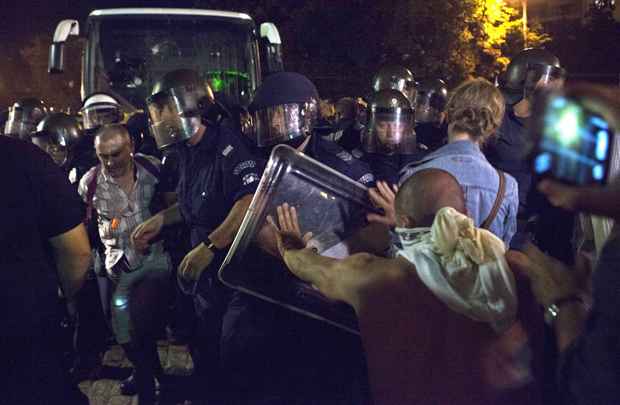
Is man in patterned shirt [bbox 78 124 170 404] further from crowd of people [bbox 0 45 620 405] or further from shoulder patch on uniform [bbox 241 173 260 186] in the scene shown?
shoulder patch on uniform [bbox 241 173 260 186]

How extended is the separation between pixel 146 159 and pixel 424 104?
3.56 metres

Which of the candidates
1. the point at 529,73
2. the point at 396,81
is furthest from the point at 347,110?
the point at 529,73

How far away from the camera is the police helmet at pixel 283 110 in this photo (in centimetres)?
346

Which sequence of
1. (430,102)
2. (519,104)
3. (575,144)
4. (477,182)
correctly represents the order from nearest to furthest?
(575,144), (477,182), (519,104), (430,102)

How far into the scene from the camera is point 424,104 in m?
6.77

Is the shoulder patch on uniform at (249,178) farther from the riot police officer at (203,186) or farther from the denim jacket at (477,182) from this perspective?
the denim jacket at (477,182)

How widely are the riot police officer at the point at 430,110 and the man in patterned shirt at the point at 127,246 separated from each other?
9.24ft

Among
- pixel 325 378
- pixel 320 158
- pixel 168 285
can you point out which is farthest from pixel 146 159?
pixel 325 378

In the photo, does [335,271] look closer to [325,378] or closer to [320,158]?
[320,158]

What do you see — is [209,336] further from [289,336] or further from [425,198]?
[425,198]

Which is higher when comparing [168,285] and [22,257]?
[22,257]

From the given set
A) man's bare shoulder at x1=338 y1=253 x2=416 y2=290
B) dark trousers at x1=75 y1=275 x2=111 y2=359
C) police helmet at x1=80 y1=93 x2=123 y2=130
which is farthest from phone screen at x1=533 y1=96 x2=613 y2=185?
police helmet at x1=80 y1=93 x2=123 y2=130

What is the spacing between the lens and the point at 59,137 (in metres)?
5.51

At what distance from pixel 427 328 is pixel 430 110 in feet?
16.9
